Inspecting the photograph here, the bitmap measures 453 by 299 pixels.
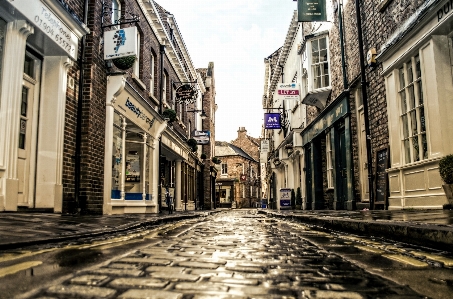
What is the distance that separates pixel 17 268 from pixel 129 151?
10816 mm

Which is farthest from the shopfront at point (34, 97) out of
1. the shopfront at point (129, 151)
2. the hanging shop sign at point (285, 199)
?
the hanging shop sign at point (285, 199)

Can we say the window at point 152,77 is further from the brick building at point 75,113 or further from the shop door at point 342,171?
Result: the shop door at point 342,171

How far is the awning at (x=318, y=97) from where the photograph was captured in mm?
14258

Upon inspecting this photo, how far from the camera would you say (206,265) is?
7.16 feet

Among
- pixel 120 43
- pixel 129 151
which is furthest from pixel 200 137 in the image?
pixel 120 43

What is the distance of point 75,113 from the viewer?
8.62 m

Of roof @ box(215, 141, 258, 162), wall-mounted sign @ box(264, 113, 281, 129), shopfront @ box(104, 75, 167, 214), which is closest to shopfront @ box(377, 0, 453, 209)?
shopfront @ box(104, 75, 167, 214)

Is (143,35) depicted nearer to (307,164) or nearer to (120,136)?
(120,136)

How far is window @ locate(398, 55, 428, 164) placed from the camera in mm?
7684

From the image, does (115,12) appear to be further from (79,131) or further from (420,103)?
(420,103)

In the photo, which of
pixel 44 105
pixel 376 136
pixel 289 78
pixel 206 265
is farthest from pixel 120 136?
pixel 289 78

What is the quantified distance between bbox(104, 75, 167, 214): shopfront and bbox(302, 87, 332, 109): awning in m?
5.52

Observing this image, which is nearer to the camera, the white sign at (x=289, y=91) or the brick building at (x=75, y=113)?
the brick building at (x=75, y=113)

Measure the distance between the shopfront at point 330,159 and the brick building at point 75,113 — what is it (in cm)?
608
